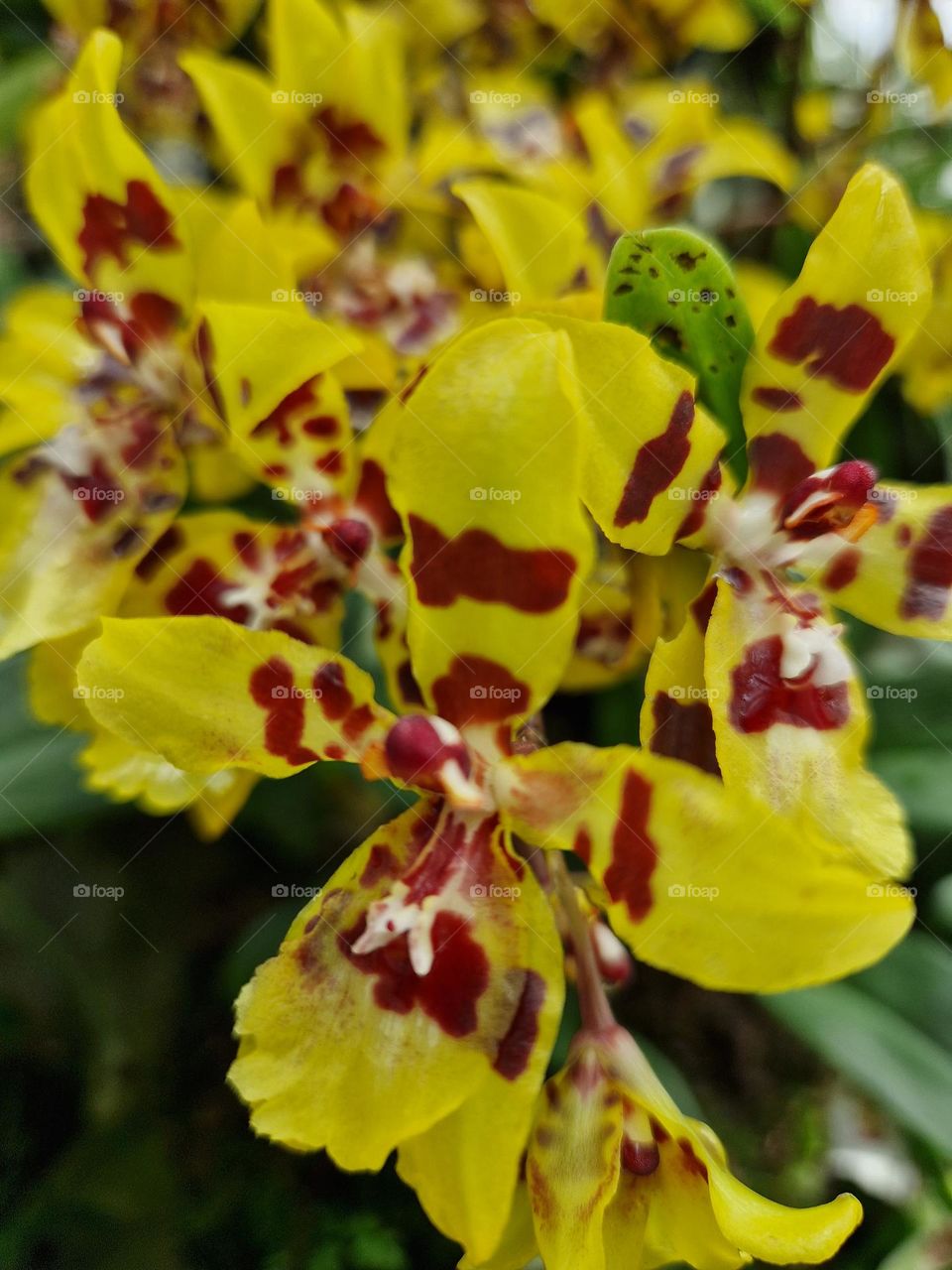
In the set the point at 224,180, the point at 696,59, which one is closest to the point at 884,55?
the point at 696,59

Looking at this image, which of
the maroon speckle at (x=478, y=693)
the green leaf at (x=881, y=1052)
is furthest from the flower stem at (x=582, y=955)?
the green leaf at (x=881, y=1052)

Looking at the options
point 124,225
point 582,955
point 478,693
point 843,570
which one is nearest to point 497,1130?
point 582,955

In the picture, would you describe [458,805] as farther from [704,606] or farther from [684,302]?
[684,302]

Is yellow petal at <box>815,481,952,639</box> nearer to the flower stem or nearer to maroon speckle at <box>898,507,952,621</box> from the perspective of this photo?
maroon speckle at <box>898,507,952,621</box>

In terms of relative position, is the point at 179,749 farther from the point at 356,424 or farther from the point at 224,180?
the point at 224,180

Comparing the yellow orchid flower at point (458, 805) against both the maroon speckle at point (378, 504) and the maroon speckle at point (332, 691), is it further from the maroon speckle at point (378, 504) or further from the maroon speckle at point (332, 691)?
the maroon speckle at point (378, 504)

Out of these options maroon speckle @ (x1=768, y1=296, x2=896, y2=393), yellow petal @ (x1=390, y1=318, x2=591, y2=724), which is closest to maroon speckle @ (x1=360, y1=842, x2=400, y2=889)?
yellow petal @ (x1=390, y1=318, x2=591, y2=724)
